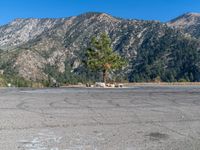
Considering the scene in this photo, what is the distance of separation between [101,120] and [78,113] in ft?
6.80

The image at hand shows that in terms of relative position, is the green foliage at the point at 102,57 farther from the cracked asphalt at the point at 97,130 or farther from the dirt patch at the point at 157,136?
the dirt patch at the point at 157,136

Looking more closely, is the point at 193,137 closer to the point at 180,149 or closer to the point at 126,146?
the point at 180,149

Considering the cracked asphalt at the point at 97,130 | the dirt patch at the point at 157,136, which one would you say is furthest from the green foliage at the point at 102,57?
the dirt patch at the point at 157,136

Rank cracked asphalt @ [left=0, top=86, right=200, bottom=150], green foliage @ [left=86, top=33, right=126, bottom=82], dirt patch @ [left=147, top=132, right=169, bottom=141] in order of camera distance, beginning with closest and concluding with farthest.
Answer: cracked asphalt @ [left=0, top=86, right=200, bottom=150]
dirt patch @ [left=147, top=132, right=169, bottom=141]
green foliage @ [left=86, top=33, right=126, bottom=82]

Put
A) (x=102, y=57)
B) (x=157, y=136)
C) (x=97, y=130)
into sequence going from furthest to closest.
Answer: (x=102, y=57), (x=97, y=130), (x=157, y=136)

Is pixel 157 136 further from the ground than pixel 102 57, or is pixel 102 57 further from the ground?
pixel 102 57

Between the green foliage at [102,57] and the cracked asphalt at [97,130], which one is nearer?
the cracked asphalt at [97,130]

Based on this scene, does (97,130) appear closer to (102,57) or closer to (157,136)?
(157,136)

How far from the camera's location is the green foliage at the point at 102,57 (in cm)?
6906

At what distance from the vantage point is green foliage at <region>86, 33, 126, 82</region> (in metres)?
69.1

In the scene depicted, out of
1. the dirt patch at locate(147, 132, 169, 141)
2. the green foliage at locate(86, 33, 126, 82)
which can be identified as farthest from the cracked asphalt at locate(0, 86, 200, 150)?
the green foliage at locate(86, 33, 126, 82)

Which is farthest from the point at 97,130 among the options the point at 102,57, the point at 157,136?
the point at 102,57

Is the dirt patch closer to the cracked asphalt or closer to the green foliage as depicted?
the cracked asphalt

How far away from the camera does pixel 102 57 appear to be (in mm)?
69375
